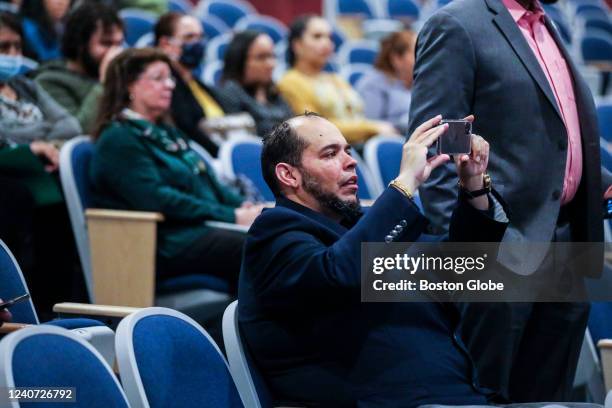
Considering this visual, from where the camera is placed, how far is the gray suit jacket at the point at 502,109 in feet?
7.18

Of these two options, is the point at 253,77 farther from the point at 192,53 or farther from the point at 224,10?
the point at 224,10

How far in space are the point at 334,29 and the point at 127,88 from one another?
3.91 meters

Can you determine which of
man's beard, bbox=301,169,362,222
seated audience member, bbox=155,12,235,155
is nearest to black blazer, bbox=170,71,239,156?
seated audience member, bbox=155,12,235,155

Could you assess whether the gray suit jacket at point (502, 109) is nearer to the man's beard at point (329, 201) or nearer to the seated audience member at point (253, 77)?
the man's beard at point (329, 201)

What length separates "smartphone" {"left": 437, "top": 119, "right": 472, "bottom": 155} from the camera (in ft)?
6.49

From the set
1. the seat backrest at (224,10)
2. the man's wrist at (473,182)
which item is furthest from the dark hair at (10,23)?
the seat backrest at (224,10)

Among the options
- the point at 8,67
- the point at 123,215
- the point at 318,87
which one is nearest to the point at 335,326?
the point at 123,215

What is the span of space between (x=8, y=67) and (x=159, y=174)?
63 centimetres

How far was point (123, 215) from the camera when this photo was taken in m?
3.34

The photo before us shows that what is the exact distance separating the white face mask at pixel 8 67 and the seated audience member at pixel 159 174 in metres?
0.32

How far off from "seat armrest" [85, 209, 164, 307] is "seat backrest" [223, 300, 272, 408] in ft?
4.56

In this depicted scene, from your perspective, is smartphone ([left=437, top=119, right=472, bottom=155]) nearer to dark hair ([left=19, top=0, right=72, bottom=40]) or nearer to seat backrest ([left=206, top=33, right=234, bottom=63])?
dark hair ([left=19, top=0, right=72, bottom=40])

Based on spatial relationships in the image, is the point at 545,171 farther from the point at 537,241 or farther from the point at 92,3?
the point at 92,3

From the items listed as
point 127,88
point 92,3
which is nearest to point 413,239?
point 127,88
